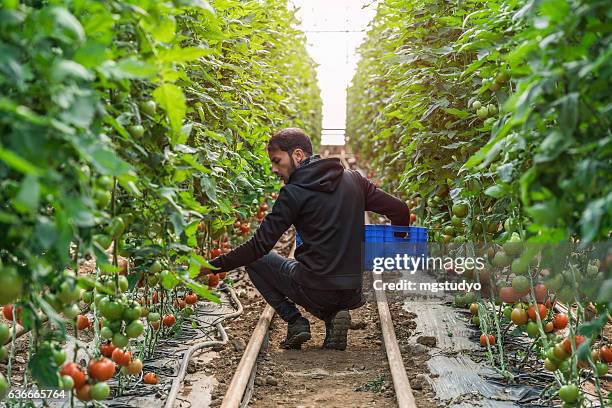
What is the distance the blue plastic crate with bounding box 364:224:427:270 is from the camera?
5125mm

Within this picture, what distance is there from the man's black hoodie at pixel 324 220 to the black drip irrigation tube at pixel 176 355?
0.69m

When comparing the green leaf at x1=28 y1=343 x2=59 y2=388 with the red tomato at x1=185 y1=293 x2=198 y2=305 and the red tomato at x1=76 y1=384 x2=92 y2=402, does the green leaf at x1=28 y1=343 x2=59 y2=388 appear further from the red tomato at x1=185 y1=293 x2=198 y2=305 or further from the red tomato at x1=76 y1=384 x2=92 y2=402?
the red tomato at x1=185 y1=293 x2=198 y2=305

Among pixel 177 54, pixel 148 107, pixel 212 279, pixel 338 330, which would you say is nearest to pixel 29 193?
pixel 177 54

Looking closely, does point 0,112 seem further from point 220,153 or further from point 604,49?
point 220,153

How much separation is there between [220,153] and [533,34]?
2828 millimetres

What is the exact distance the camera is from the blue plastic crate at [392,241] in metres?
5.12

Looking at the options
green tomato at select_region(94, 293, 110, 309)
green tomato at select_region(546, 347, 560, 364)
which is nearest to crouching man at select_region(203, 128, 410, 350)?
green tomato at select_region(94, 293, 110, 309)

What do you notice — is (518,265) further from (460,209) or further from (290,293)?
(290,293)

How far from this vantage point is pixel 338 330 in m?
4.57

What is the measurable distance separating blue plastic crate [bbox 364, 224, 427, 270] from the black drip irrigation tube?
1.06 m

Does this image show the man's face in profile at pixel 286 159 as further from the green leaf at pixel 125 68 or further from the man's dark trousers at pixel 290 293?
the green leaf at pixel 125 68

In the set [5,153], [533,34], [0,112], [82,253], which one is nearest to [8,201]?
[82,253]

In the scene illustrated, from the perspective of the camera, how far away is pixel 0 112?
1.59 m

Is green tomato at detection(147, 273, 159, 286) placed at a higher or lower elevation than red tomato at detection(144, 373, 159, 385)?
higher
